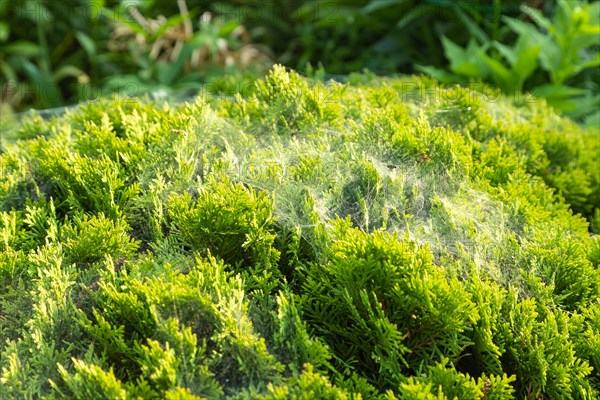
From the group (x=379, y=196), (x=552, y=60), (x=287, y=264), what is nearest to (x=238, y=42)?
(x=552, y=60)

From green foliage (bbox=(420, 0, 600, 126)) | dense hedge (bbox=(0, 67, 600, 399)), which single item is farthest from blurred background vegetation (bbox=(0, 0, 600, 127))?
dense hedge (bbox=(0, 67, 600, 399))

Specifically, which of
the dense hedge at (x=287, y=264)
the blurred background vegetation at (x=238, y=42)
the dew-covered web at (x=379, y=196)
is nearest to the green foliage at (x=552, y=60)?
the blurred background vegetation at (x=238, y=42)

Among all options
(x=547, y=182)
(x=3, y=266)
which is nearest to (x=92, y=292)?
(x=3, y=266)

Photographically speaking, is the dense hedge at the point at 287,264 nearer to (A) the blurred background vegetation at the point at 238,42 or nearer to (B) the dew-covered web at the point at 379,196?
(B) the dew-covered web at the point at 379,196

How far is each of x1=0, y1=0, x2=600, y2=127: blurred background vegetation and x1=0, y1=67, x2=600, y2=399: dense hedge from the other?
6.53 ft

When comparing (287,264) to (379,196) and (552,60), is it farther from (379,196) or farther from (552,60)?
(552,60)

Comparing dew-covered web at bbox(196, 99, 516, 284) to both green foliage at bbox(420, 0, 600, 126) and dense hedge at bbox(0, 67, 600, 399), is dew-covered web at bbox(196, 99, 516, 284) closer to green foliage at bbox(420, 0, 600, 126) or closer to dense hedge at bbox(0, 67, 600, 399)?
dense hedge at bbox(0, 67, 600, 399)

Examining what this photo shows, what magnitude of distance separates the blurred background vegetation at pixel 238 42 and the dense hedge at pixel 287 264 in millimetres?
1992

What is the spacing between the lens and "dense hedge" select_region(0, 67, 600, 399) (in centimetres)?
188

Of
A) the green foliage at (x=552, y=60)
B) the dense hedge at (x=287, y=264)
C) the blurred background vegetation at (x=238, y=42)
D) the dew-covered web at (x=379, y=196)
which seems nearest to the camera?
the dense hedge at (x=287, y=264)

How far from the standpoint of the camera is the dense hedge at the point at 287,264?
188 cm

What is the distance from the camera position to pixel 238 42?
6039mm

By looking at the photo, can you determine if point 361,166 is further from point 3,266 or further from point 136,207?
point 3,266

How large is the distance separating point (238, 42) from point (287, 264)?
13.8 feet
